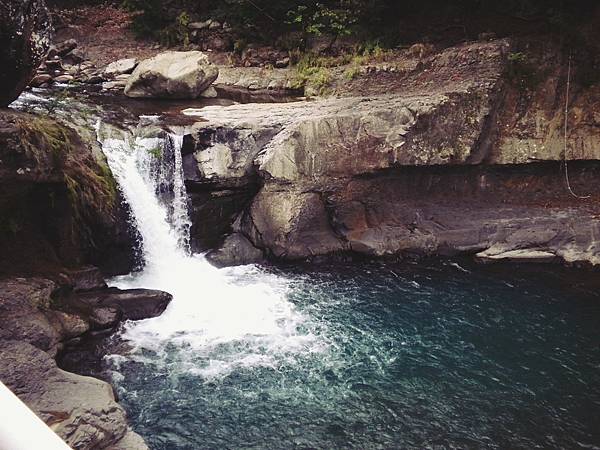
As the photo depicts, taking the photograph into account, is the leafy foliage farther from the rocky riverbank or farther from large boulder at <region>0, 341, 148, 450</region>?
large boulder at <region>0, 341, 148, 450</region>

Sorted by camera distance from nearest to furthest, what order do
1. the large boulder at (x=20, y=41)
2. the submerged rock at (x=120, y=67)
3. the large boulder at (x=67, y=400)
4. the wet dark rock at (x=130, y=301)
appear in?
the large boulder at (x=67, y=400)
the large boulder at (x=20, y=41)
the wet dark rock at (x=130, y=301)
the submerged rock at (x=120, y=67)

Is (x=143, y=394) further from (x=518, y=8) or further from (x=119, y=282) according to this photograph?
(x=518, y=8)

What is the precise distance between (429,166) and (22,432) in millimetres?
11827

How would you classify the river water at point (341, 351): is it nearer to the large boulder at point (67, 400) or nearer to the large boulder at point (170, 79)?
the large boulder at point (67, 400)

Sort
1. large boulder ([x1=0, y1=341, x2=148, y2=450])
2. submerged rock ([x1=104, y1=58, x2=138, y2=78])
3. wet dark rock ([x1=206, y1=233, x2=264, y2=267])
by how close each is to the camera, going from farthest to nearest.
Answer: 1. submerged rock ([x1=104, y1=58, x2=138, y2=78])
2. wet dark rock ([x1=206, y1=233, x2=264, y2=267])
3. large boulder ([x1=0, y1=341, x2=148, y2=450])

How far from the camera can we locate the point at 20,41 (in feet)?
24.9

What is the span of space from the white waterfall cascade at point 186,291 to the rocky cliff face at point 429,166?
0.67 m

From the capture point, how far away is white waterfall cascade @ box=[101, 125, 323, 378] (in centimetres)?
835

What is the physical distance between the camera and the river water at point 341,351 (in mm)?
6789

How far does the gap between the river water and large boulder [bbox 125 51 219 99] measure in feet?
11.6

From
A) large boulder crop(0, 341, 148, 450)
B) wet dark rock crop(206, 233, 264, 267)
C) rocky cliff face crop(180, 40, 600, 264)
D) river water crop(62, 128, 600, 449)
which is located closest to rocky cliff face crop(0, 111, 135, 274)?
river water crop(62, 128, 600, 449)

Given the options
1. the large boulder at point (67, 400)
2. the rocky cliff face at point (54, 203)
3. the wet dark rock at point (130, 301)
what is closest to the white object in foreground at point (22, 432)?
the large boulder at point (67, 400)

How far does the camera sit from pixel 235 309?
31.5 ft

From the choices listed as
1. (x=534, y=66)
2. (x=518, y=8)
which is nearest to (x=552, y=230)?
(x=534, y=66)
